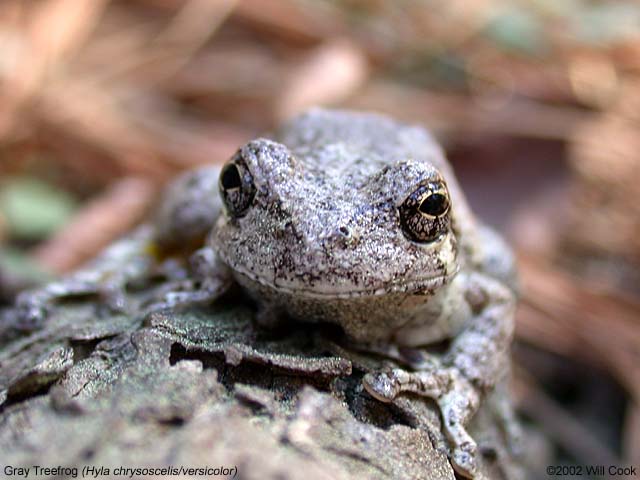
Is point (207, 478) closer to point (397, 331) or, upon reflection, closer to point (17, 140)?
point (397, 331)

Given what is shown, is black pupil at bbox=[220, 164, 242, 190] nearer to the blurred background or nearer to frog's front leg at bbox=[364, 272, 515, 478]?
frog's front leg at bbox=[364, 272, 515, 478]

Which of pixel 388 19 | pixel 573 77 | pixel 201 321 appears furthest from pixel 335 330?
pixel 388 19

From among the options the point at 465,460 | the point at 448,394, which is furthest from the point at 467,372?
the point at 465,460

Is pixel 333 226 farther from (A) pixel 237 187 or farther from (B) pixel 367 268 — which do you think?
(A) pixel 237 187

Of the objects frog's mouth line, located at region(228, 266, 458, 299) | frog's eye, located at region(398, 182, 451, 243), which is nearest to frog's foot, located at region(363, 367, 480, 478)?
frog's mouth line, located at region(228, 266, 458, 299)

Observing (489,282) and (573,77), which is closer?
(489,282)
